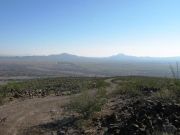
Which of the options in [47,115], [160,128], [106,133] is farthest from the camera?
[47,115]

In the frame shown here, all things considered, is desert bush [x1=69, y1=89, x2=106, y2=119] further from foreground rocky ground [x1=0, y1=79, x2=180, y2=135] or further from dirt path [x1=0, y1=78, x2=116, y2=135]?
dirt path [x1=0, y1=78, x2=116, y2=135]

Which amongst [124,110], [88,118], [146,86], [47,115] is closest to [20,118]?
[47,115]

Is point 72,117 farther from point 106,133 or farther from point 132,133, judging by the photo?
point 132,133

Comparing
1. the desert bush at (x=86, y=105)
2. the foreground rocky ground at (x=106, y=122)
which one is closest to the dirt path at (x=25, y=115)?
the foreground rocky ground at (x=106, y=122)

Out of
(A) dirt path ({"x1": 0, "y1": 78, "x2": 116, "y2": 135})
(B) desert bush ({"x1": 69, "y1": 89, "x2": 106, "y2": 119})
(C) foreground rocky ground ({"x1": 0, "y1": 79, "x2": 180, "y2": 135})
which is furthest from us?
(B) desert bush ({"x1": 69, "y1": 89, "x2": 106, "y2": 119})

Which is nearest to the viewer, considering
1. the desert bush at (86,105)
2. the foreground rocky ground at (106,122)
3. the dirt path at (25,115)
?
the foreground rocky ground at (106,122)

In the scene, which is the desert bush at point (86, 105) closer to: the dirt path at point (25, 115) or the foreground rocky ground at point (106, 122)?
the foreground rocky ground at point (106, 122)

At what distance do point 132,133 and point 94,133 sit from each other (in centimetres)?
211

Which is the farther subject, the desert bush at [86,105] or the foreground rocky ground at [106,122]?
the desert bush at [86,105]

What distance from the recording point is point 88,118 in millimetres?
16047

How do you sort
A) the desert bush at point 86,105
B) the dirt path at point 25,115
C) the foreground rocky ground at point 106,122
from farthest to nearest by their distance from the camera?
the desert bush at point 86,105, the dirt path at point 25,115, the foreground rocky ground at point 106,122

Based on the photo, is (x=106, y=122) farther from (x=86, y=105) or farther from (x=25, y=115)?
(x=25, y=115)

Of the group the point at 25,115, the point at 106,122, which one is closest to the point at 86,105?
the point at 106,122

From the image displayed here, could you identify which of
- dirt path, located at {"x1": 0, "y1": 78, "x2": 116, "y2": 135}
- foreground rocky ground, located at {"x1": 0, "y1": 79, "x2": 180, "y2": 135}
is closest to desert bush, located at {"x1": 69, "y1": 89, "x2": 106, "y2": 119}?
foreground rocky ground, located at {"x1": 0, "y1": 79, "x2": 180, "y2": 135}
